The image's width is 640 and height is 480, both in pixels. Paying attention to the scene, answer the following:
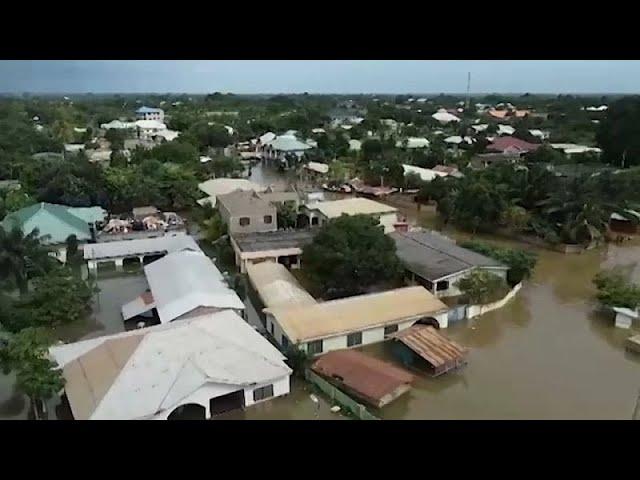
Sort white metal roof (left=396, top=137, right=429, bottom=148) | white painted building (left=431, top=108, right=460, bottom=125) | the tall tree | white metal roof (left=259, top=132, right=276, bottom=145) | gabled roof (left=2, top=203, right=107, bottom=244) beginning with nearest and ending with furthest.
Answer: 1. the tall tree
2. gabled roof (left=2, top=203, right=107, bottom=244)
3. white metal roof (left=396, top=137, right=429, bottom=148)
4. white metal roof (left=259, top=132, right=276, bottom=145)
5. white painted building (left=431, top=108, right=460, bottom=125)

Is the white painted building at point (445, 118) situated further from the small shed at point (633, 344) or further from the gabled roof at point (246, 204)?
the small shed at point (633, 344)

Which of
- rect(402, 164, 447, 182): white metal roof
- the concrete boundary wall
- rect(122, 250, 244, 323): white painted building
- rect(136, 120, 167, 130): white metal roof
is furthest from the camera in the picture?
rect(136, 120, 167, 130): white metal roof

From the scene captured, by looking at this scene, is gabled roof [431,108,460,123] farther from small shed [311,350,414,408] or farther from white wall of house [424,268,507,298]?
small shed [311,350,414,408]

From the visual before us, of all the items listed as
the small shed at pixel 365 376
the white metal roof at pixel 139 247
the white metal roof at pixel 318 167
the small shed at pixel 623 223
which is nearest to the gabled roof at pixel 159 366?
the small shed at pixel 365 376

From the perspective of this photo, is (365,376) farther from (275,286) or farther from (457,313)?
(275,286)

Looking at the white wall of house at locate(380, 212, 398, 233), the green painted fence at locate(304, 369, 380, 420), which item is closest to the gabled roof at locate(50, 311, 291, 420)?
the green painted fence at locate(304, 369, 380, 420)

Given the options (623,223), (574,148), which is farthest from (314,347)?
(574,148)

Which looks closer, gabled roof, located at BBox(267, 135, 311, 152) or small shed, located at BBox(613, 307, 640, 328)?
small shed, located at BBox(613, 307, 640, 328)
